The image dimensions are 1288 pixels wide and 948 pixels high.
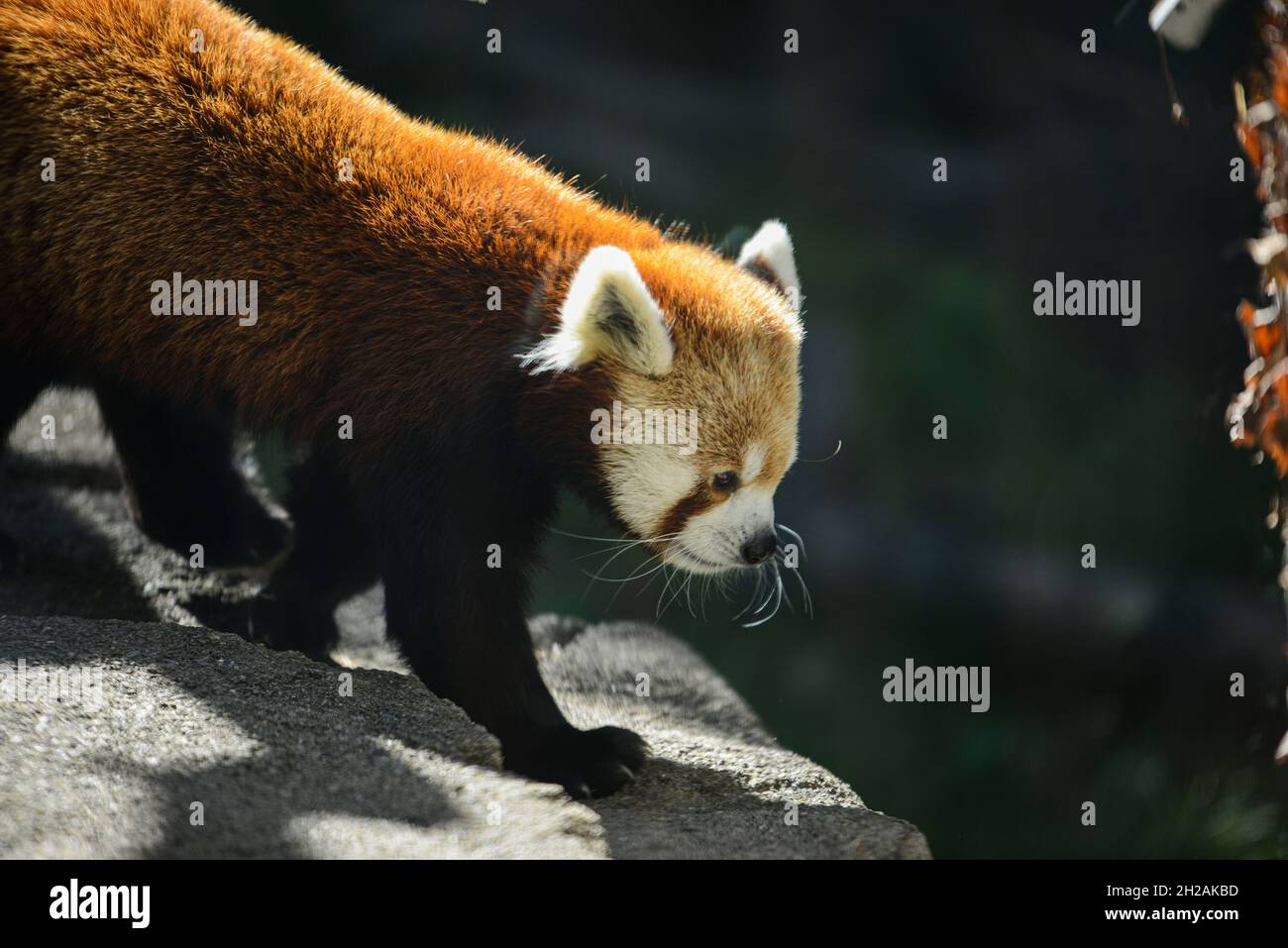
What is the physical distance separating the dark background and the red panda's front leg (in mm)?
4543

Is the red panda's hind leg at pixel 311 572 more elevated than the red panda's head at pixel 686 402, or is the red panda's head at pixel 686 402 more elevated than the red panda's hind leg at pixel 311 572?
the red panda's head at pixel 686 402

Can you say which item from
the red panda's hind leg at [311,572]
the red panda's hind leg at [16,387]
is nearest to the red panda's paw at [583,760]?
the red panda's hind leg at [311,572]

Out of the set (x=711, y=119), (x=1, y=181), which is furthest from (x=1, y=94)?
(x=711, y=119)

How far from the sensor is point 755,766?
3.90 meters

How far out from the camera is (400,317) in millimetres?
3496

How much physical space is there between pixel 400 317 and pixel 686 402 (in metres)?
0.86

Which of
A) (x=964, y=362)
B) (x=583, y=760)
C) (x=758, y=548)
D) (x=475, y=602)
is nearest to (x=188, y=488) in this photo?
(x=475, y=602)

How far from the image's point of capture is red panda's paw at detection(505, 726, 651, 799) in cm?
339

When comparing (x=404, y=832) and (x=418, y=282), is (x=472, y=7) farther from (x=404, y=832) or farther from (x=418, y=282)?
(x=404, y=832)

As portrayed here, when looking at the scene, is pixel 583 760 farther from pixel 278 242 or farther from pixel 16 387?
pixel 16 387

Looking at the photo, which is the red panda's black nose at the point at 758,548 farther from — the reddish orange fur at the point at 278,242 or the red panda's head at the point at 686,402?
the reddish orange fur at the point at 278,242

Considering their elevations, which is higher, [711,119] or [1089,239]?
[711,119]

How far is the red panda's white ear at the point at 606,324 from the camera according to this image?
3.25 meters

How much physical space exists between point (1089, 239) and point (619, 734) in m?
6.25
